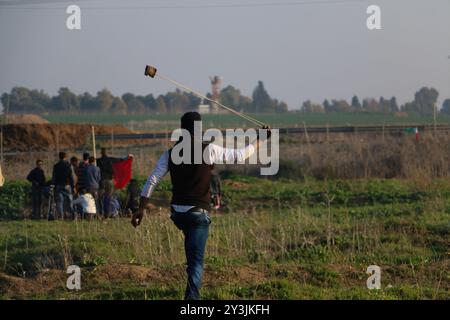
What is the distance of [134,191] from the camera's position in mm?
18891

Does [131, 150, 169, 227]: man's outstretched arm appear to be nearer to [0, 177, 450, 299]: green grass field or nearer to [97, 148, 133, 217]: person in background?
[0, 177, 450, 299]: green grass field

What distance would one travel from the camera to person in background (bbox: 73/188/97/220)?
58.5 ft

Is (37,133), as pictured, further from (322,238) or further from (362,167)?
(322,238)

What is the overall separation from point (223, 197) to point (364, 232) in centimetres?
796

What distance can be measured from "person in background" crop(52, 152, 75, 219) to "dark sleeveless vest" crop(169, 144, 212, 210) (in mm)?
10729

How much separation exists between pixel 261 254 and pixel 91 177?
7.25 metres

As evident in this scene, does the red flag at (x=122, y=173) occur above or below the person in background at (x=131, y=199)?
above

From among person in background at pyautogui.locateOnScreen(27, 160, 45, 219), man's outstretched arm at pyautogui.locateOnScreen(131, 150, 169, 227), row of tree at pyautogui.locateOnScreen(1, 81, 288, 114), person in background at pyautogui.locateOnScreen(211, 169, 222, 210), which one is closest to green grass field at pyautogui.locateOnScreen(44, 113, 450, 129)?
row of tree at pyautogui.locateOnScreen(1, 81, 288, 114)

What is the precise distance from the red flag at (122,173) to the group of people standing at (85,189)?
220mm

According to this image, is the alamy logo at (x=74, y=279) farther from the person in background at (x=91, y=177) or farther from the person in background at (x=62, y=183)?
the person in background at (x=62, y=183)

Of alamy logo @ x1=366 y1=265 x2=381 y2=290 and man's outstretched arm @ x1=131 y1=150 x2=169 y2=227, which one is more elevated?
man's outstretched arm @ x1=131 y1=150 x2=169 y2=227

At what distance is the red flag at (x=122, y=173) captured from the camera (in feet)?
64.4

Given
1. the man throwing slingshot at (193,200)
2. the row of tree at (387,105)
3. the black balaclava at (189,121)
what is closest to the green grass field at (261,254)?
the man throwing slingshot at (193,200)
